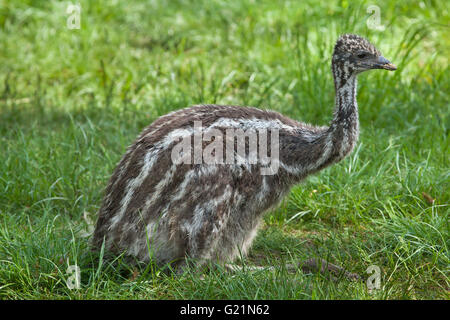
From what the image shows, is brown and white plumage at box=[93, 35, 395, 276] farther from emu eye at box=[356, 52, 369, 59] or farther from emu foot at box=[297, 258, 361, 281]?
emu foot at box=[297, 258, 361, 281]

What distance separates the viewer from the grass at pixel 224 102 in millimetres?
4902

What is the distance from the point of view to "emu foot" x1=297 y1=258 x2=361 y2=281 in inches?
189

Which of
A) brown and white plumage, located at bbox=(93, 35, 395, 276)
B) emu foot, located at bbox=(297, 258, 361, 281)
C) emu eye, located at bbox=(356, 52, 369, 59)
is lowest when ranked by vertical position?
emu foot, located at bbox=(297, 258, 361, 281)

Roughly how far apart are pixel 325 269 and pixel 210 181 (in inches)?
39.6

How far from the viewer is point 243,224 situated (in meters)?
5.21

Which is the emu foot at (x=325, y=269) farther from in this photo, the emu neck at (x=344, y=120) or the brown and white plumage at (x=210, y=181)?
the emu neck at (x=344, y=120)

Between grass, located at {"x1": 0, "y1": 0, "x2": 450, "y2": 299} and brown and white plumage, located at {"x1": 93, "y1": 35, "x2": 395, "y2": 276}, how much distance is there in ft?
0.77

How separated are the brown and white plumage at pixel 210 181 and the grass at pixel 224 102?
23cm

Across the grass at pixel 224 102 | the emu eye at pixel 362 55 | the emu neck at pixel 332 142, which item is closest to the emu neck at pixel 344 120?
the emu neck at pixel 332 142

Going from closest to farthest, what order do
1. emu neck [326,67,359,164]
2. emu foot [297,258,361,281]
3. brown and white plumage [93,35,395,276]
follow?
1. emu foot [297,258,361,281]
2. brown and white plumage [93,35,395,276]
3. emu neck [326,67,359,164]

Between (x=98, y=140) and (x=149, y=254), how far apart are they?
246 cm

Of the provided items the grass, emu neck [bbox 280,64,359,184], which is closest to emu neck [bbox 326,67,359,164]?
emu neck [bbox 280,64,359,184]

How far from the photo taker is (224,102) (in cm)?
781

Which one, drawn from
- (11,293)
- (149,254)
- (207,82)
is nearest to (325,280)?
(149,254)
